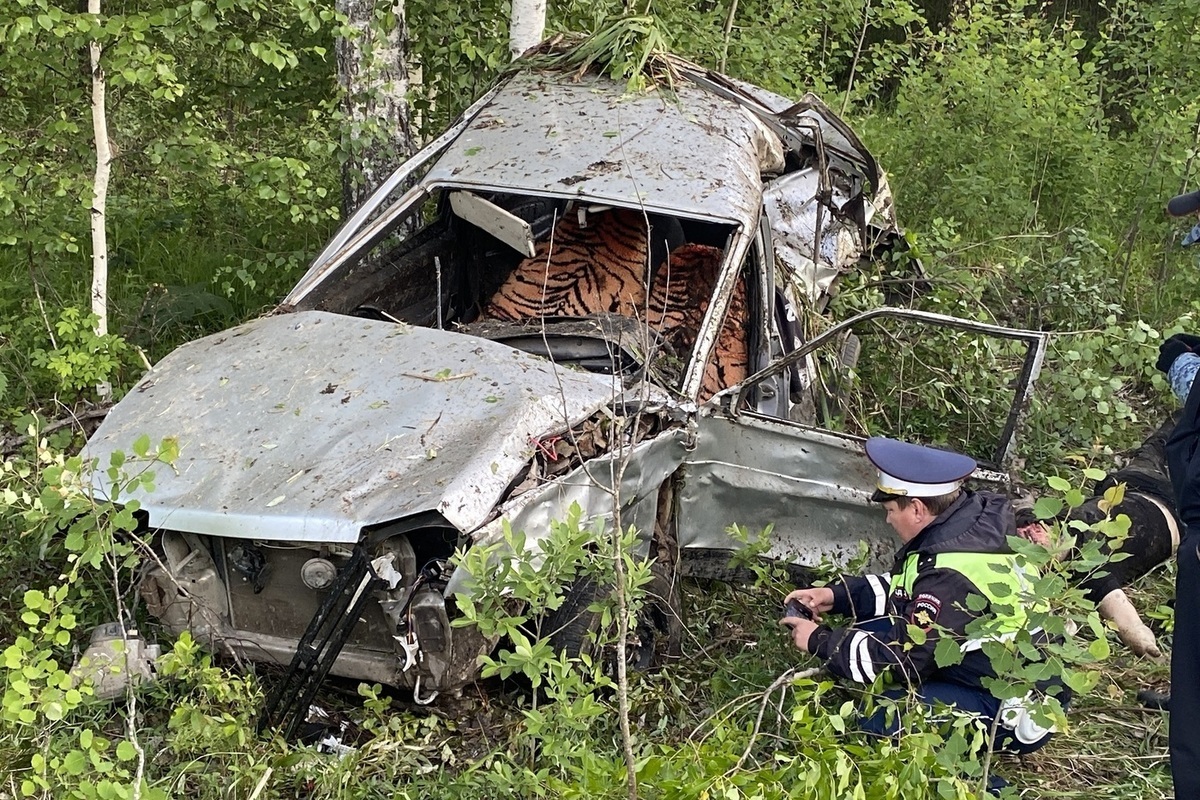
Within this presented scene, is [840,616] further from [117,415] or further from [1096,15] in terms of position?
[1096,15]

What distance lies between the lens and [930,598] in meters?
2.90

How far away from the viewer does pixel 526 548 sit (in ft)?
9.76

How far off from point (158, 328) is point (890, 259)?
4.18m

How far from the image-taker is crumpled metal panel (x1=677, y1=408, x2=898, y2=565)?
12.0 ft

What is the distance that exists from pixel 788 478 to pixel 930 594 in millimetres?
934

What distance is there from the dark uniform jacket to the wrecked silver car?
2.17 ft

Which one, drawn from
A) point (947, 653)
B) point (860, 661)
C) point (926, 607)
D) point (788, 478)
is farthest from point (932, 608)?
point (788, 478)

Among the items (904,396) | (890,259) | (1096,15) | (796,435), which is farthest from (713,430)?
(1096,15)

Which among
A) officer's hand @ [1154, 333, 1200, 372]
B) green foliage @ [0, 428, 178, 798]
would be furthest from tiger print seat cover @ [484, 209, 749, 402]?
green foliage @ [0, 428, 178, 798]

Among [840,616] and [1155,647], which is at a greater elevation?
[840,616]

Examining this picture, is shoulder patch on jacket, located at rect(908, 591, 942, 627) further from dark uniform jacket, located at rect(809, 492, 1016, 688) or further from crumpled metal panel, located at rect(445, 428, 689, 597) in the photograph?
crumpled metal panel, located at rect(445, 428, 689, 597)

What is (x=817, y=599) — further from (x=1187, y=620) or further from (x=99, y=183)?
(x=99, y=183)

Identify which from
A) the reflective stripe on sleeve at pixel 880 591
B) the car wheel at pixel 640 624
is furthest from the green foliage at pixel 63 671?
the reflective stripe on sleeve at pixel 880 591

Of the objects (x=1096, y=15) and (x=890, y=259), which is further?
(x=1096, y=15)
